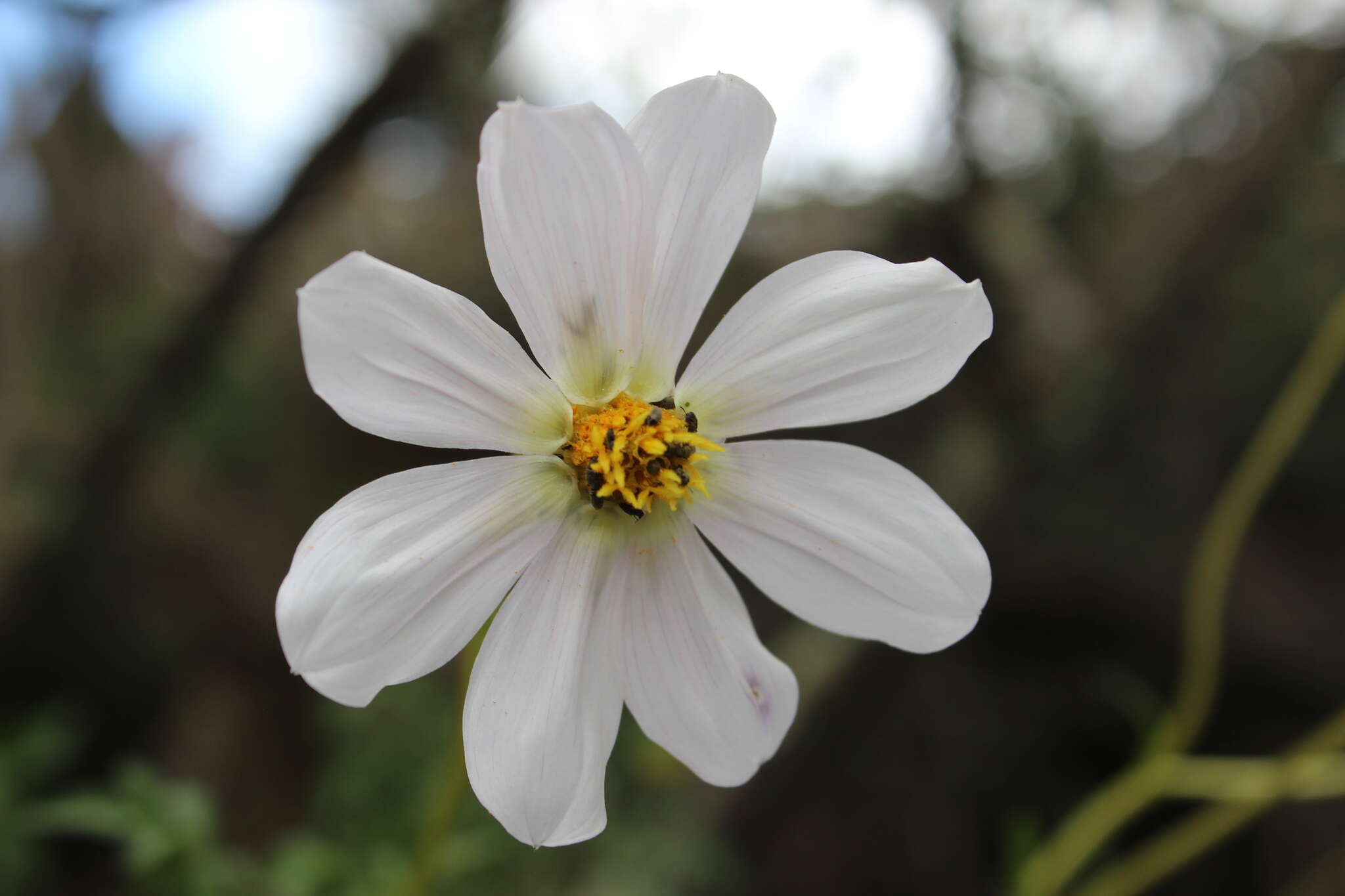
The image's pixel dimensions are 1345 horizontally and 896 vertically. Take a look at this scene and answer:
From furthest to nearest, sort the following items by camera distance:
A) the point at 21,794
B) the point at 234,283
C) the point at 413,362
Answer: the point at 234,283
the point at 21,794
the point at 413,362

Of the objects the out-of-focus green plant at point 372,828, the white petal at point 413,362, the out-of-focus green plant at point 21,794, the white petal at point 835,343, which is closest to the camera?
the white petal at point 413,362

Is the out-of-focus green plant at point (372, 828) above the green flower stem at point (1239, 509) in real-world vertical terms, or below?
below

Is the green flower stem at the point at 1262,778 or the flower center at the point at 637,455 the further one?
the green flower stem at the point at 1262,778

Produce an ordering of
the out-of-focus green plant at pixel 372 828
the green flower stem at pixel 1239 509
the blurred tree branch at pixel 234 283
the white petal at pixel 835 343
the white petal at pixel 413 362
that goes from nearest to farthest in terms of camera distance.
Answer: the white petal at pixel 413 362
the white petal at pixel 835 343
the out-of-focus green plant at pixel 372 828
the green flower stem at pixel 1239 509
the blurred tree branch at pixel 234 283

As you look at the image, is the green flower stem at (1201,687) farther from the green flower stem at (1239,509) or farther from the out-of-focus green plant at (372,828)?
the out-of-focus green plant at (372,828)

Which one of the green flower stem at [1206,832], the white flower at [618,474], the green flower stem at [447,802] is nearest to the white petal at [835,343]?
the white flower at [618,474]

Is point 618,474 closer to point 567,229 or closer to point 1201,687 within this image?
point 567,229

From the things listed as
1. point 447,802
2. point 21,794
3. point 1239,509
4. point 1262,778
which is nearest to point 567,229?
point 447,802
